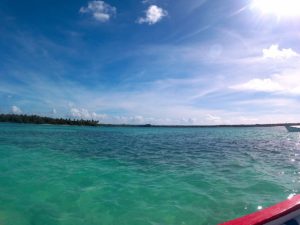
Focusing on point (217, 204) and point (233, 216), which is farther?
point (217, 204)

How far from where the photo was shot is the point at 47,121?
152 metres

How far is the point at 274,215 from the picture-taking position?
130 inches

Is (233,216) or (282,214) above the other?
(282,214)

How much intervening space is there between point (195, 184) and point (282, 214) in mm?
6029

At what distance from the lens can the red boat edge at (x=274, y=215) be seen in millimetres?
3090

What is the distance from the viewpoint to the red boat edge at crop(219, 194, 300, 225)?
3090 mm

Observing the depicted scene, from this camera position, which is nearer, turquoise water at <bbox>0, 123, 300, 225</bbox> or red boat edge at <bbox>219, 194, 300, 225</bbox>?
red boat edge at <bbox>219, 194, 300, 225</bbox>

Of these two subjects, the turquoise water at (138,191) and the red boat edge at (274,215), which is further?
the turquoise water at (138,191)

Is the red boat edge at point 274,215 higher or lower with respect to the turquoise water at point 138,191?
higher

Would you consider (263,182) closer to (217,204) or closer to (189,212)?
(217,204)

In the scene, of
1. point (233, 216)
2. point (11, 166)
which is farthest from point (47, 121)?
point (233, 216)

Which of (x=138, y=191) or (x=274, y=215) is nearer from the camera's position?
(x=274, y=215)

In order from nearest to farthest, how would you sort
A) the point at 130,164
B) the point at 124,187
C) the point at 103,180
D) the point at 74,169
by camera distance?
the point at 124,187
the point at 103,180
the point at 74,169
the point at 130,164

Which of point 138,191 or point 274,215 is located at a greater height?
point 274,215
